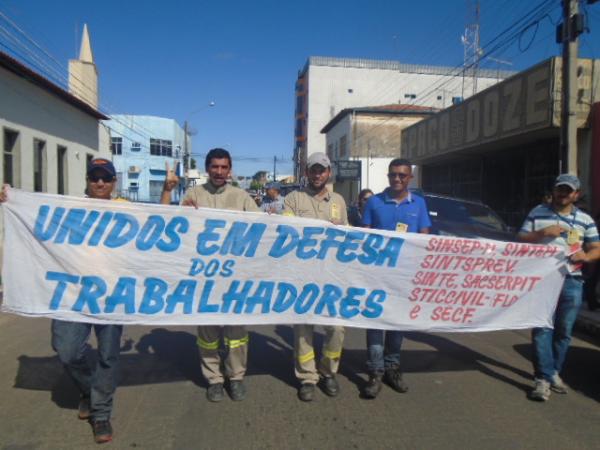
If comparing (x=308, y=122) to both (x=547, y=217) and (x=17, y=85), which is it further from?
(x=547, y=217)

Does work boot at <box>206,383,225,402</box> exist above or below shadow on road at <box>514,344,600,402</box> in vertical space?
above

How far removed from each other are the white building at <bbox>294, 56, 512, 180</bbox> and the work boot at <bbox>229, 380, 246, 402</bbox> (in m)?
53.4

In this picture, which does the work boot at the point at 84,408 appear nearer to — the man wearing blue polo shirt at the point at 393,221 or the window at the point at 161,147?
the man wearing blue polo shirt at the point at 393,221

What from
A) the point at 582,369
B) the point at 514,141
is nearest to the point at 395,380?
the point at 582,369

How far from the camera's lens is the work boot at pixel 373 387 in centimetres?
387

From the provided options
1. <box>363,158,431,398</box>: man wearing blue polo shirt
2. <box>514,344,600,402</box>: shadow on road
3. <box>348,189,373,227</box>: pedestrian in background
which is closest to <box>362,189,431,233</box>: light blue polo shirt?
<box>363,158,431,398</box>: man wearing blue polo shirt

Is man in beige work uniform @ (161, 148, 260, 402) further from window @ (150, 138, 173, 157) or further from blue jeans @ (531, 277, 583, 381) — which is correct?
window @ (150, 138, 173, 157)

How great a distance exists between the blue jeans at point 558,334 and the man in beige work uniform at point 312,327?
1678 mm

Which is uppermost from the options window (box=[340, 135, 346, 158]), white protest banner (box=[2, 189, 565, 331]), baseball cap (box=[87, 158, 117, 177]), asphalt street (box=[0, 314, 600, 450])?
window (box=[340, 135, 346, 158])

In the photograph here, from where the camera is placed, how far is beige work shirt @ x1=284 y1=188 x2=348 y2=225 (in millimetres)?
4051

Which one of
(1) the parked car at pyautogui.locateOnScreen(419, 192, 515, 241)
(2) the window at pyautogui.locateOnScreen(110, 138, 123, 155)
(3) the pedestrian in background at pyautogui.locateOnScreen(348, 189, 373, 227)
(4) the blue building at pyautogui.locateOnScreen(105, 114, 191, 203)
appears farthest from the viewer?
(2) the window at pyautogui.locateOnScreen(110, 138, 123, 155)

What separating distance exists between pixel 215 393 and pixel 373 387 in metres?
1.29

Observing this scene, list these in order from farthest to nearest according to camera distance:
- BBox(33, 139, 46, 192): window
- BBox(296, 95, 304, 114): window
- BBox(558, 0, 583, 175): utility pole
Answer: BBox(296, 95, 304, 114): window, BBox(33, 139, 46, 192): window, BBox(558, 0, 583, 175): utility pole

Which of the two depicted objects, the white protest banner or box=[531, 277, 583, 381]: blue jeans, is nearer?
the white protest banner
